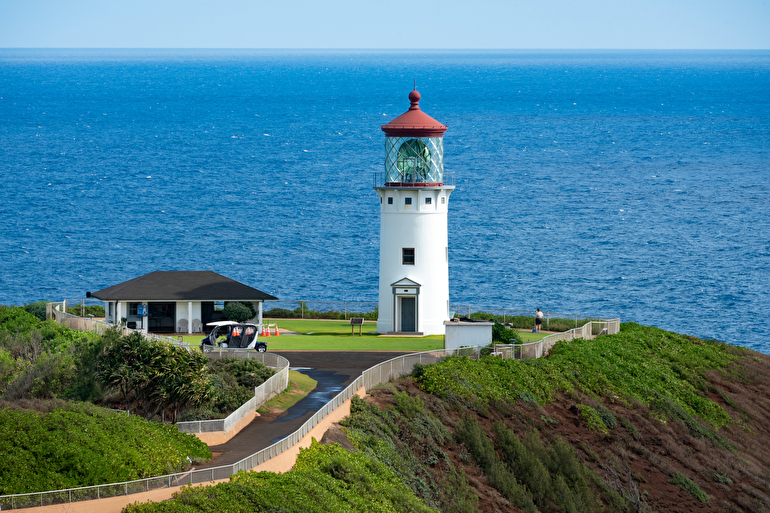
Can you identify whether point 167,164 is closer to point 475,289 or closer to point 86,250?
point 86,250

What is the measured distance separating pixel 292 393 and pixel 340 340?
1091cm

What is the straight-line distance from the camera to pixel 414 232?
4375 cm

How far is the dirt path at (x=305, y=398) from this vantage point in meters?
25.5

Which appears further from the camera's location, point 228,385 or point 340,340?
point 340,340

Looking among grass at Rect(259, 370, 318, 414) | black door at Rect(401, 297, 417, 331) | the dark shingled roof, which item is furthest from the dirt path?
the dark shingled roof

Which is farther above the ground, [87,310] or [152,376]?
[87,310]

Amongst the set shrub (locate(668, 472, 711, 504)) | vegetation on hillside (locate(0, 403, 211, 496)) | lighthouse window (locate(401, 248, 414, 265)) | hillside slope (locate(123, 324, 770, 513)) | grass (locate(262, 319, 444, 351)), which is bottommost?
shrub (locate(668, 472, 711, 504))

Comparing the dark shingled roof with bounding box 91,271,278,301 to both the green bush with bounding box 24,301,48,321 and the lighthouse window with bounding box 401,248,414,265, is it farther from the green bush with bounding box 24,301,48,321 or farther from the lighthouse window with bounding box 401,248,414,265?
the lighthouse window with bounding box 401,248,414,265

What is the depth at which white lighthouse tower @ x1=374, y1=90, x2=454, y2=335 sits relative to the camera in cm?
4372

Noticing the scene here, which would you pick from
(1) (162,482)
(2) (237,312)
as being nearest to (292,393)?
(1) (162,482)

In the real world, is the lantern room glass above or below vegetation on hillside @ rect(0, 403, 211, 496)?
above

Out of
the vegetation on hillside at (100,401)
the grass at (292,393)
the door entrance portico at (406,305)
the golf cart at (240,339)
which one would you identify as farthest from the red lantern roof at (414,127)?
the vegetation on hillside at (100,401)

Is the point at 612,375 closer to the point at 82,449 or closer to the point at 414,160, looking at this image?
the point at 414,160

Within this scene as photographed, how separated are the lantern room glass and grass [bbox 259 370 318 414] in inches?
478
